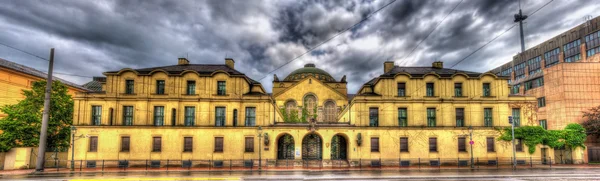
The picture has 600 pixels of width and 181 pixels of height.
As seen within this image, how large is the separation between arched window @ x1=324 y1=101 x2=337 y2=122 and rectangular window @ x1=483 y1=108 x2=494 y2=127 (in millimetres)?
19935

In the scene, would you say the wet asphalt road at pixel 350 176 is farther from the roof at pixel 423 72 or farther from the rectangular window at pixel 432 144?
the roof at pixel 423 72

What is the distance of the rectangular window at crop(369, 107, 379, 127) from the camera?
33125 mm

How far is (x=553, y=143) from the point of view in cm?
3231

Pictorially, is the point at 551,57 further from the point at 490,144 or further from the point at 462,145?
the point at 462,145

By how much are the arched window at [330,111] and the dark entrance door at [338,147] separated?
42.0ft

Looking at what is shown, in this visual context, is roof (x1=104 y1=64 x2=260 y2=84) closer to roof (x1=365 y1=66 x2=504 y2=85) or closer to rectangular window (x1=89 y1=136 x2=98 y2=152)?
rectangular window (x1=89 y1=136 x2=98 y2=152)

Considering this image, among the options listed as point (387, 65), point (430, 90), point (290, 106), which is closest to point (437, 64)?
point (387, 65)

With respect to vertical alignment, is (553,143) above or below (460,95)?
below

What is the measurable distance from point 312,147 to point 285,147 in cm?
289

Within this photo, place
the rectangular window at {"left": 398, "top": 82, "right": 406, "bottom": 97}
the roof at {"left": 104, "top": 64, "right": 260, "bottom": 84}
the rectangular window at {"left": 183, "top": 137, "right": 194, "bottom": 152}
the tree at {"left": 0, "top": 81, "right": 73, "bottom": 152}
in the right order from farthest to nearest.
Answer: the rectangular window at {"left": 398, "top": 82, "right": 406, "bottom": 97}, the roof at {"left": 104, "top": 64, "right": 260, "bottom": 84}, the rectangular window at {"left": 183, "top": 137, "right": 194, "bottom": 152}, the tree at {"left": 0, "top": 81, "right": 73, "bottom": 152}

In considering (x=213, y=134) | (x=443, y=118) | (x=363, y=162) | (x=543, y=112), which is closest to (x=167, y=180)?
(x=213, y=134)

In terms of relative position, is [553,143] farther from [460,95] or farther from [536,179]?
[536,179]

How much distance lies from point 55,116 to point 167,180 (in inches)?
850

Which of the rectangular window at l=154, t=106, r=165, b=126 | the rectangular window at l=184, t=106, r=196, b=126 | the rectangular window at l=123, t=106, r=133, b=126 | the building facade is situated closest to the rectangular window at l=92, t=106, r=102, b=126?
the rectangular window at l=123, t=106, r=133, b=126
